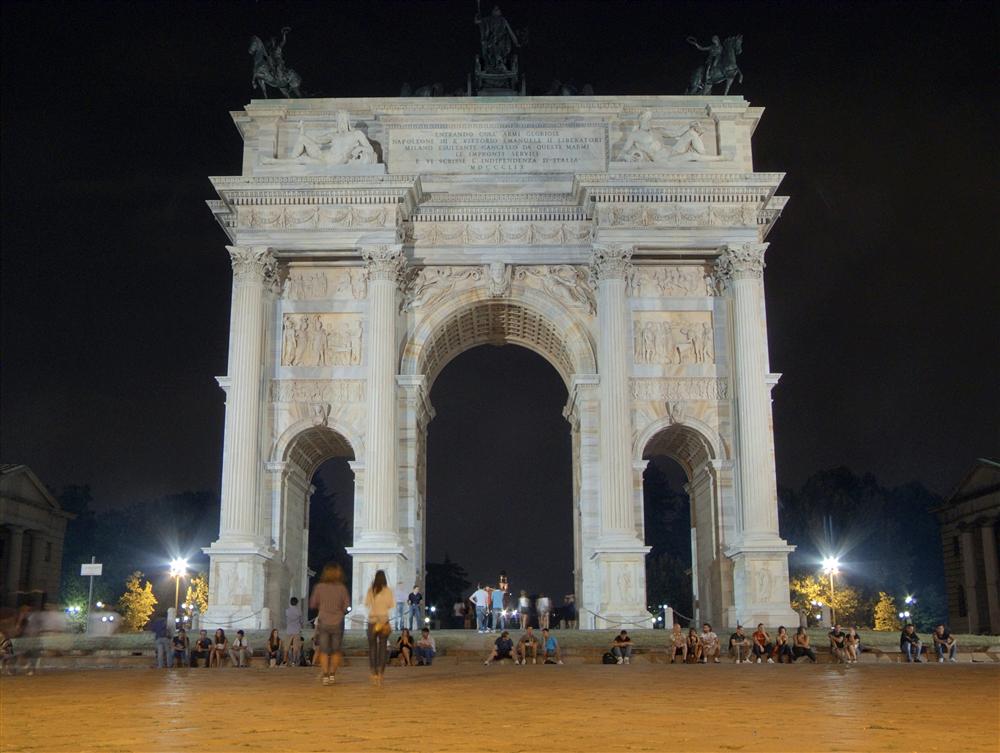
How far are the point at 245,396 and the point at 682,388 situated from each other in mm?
12748

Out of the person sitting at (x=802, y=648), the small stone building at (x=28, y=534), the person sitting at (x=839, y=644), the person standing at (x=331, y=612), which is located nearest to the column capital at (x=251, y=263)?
the person sitting at (x=802, y=648)

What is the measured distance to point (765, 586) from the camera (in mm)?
32750

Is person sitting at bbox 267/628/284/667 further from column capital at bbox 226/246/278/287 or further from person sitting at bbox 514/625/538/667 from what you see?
column capital at bbox 226/246/278/287

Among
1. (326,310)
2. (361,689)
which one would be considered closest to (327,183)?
(326,310)

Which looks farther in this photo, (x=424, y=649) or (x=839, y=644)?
(x=839, y=644)

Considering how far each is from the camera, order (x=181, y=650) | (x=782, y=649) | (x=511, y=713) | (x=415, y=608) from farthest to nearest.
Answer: (x=415, y=608) < (x=782, y=649) < (x=181, y=650) < (x=511, y=713)

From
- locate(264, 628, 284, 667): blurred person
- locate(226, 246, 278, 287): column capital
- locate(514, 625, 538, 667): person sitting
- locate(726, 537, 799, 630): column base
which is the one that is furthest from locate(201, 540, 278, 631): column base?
locate(726, 537, 799, 630): column base

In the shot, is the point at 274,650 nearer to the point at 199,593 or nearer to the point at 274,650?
the point at 274,650

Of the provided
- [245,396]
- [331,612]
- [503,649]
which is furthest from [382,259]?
[331,612]

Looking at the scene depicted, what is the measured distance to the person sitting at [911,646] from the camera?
2714 centimetres

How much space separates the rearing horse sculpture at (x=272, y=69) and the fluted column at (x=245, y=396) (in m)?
6.00


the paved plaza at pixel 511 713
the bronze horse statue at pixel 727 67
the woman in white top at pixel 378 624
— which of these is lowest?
the paved plaza at pixel 511 713

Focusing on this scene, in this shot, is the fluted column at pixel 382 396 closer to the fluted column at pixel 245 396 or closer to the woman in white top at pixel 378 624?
the fluted column at pixel 245 396

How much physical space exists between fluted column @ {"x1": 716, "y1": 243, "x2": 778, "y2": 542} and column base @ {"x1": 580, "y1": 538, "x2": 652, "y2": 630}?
323 cm
